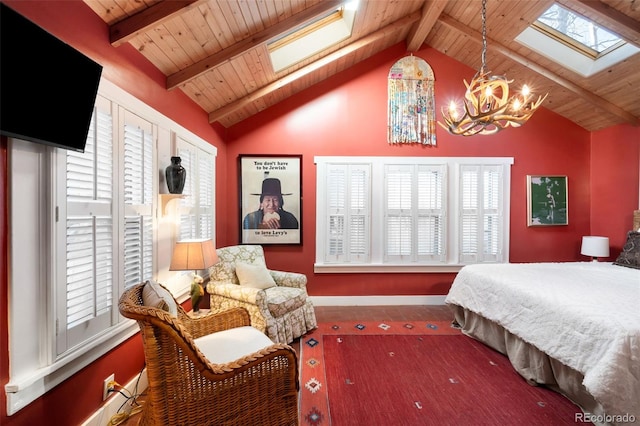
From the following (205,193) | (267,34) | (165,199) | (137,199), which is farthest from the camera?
(205,193)

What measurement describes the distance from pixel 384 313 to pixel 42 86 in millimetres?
3758

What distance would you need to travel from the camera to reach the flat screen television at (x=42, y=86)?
3.51ft

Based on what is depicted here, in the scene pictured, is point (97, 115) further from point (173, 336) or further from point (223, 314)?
point (223, 314)

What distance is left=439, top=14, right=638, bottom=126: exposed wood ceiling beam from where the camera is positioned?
3371 mm

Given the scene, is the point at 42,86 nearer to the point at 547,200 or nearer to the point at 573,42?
the point at 573,42

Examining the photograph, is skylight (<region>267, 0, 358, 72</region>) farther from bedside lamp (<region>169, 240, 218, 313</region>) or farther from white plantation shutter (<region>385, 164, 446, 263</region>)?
bedside lamp (<region>169, 240, 218, 313</region>)

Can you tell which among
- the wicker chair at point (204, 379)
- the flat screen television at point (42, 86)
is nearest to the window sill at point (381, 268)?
the wicker chair at point (204, 379)

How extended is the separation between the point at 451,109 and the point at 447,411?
2.30 metres

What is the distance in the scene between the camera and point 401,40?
397cm

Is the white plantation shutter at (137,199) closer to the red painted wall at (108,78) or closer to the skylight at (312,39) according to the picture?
the red painted wall at (108,78)

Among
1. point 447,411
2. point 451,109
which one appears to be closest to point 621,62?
point 451,109

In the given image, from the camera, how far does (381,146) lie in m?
4.00

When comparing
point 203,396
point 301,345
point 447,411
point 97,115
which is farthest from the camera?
point 301,345

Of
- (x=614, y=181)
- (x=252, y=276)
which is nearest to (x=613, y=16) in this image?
(x=614, y=181)
